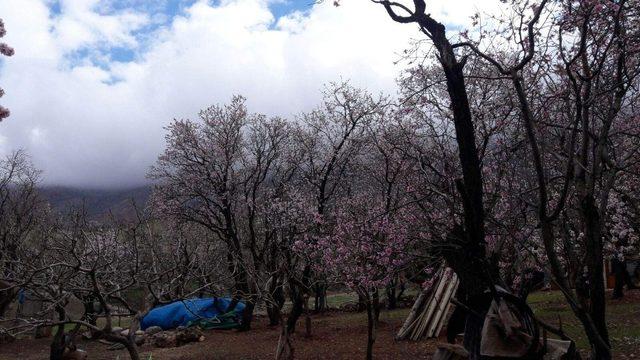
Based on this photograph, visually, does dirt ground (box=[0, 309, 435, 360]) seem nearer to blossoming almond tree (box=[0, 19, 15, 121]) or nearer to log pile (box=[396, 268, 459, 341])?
log pile (box=[396, 268, 459, 341])

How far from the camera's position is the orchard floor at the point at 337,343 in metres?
12.9

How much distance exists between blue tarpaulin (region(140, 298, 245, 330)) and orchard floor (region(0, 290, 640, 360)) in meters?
1.08

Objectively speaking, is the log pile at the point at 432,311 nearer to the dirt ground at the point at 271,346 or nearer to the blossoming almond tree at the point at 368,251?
the dirt ground at the point at 271,346

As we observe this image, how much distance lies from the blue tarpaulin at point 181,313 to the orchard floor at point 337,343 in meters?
1.08

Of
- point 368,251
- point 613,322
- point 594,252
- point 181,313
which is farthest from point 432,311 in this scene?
point 594,252

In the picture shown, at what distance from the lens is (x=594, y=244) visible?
600cm

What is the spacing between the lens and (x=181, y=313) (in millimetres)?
20828

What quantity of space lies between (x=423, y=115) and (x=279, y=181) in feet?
28.6

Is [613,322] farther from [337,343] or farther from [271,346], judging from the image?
[271,346]

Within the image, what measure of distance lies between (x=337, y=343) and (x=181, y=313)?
25.6 feet

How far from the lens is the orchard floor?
12.9 meters

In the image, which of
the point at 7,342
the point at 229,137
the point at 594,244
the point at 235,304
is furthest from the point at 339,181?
the point at 594,244

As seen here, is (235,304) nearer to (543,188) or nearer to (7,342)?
(7,342)

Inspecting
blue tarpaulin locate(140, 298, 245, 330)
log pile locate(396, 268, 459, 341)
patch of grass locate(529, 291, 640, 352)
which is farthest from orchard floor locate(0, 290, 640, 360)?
blue tarpaulin locate(140, 298, 245, 330)
